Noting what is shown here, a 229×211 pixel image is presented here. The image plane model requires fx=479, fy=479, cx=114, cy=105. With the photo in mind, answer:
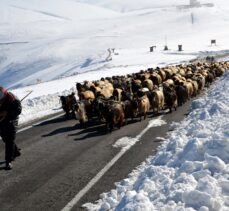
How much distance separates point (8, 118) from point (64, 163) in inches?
64.0

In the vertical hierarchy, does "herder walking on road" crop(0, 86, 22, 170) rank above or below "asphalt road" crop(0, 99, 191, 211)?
above

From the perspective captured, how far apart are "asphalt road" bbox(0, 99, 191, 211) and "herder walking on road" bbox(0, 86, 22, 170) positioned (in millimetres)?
362

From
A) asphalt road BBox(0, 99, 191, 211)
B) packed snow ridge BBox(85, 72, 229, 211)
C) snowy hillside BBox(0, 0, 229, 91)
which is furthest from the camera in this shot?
snowy hillside BBox(0, 0, 229, 91)

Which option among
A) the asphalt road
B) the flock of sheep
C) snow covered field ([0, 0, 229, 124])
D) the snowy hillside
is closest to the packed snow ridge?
the asphalt road

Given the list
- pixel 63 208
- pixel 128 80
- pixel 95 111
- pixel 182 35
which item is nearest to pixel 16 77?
pixel 182 35

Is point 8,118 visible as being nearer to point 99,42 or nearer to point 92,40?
point 99,42

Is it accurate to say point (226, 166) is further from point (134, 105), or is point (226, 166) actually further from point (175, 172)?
point (134, 105)

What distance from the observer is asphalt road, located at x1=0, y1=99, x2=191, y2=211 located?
340 inches

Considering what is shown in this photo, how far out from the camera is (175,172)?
8.01 m

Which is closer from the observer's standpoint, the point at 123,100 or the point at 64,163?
the point at 64,163

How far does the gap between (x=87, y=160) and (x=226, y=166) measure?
4299 mm

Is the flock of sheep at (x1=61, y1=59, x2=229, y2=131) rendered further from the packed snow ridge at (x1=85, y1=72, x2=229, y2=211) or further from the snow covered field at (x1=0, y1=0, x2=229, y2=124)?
the snow covered field at (x1=0, y1=0, x2=229, y2=124)

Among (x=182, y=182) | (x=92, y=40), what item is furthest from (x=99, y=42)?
(x=182, y=182)

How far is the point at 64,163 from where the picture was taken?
36.0 ft
